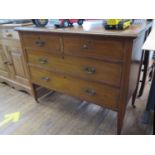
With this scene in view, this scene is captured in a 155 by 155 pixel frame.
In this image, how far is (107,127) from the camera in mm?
1543

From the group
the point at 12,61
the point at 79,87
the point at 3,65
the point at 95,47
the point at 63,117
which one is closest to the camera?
the point at 95,47

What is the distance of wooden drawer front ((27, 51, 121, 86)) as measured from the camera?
1.17 meters

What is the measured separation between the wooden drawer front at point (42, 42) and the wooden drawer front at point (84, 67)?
0.22 feet

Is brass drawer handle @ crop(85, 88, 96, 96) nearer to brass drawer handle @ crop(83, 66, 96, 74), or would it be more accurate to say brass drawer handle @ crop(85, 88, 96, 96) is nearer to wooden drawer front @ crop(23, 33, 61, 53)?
brass drawer handle @ crop(83, 66, 96, 74)

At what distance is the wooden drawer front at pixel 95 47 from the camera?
3.54 ft

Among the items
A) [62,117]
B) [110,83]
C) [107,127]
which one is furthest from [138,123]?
[62,117]

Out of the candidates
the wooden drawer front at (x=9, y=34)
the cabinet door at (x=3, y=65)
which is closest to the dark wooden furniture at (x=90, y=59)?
the wooden drawer front at (x=9, y=34)

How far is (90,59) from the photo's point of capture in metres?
1.22

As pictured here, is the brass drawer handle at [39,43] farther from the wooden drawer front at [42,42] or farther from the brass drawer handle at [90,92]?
the brass drawer handle at [90,92]

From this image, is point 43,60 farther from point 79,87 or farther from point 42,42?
point 79,87

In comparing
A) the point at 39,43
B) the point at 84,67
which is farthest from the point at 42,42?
the point at 84,67

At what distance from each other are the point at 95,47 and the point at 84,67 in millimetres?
203

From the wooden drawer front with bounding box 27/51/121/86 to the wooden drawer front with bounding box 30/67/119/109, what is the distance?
0.21ft

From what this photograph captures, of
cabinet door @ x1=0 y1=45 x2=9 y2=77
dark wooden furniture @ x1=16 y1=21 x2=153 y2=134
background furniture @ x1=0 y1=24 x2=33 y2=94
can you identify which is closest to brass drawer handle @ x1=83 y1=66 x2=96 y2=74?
dark wooden furniture @ x1=16 y1=21 x2=153 y2=134
